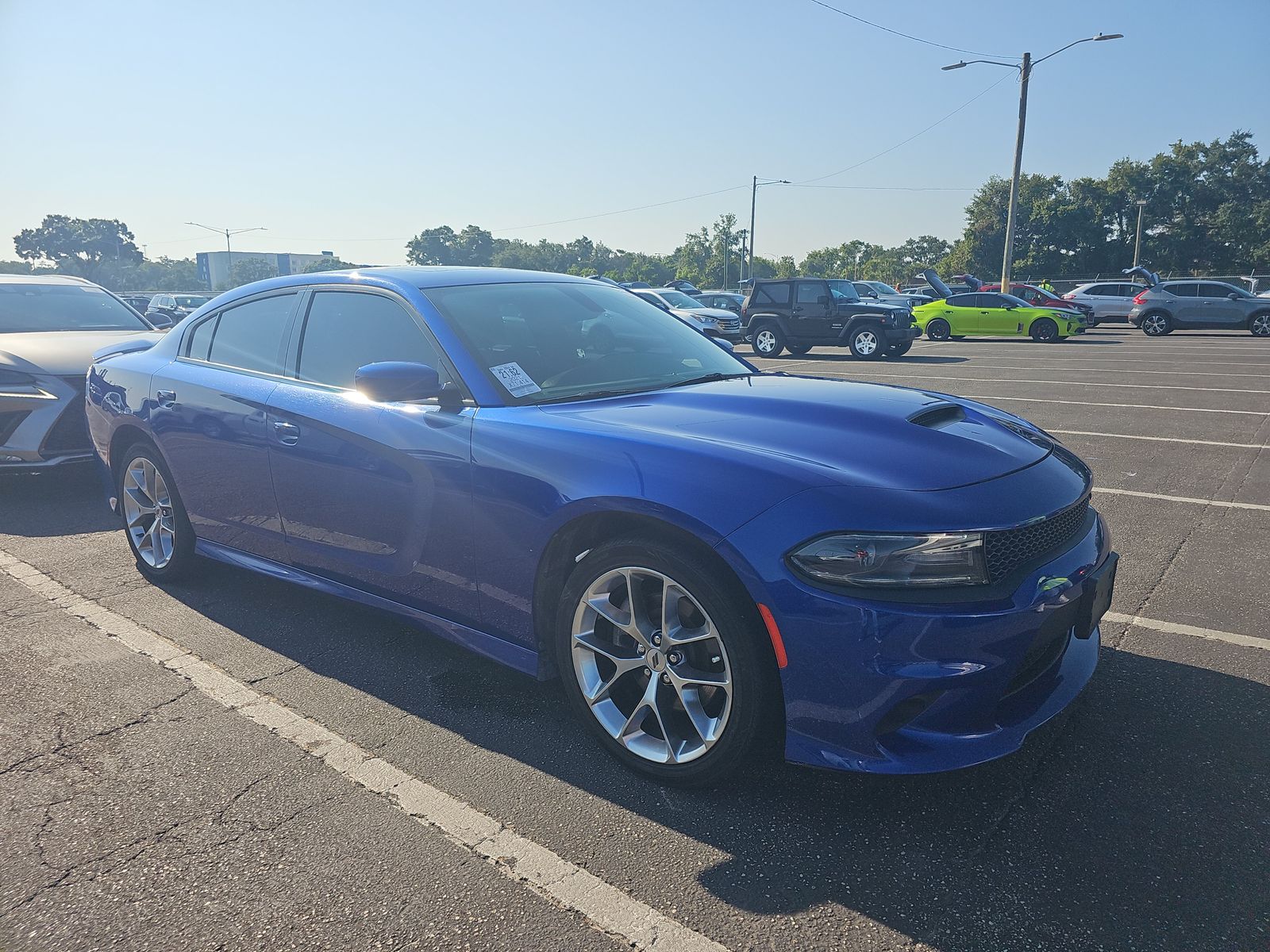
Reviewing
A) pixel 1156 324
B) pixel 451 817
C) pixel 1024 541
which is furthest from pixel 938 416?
pixel 1156 324

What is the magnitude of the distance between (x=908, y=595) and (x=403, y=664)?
6.95 ft

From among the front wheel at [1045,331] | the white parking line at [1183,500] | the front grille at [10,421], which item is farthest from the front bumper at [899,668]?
the front wheel at [1045,331]

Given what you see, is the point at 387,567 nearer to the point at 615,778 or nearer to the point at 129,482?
the point at 615,778

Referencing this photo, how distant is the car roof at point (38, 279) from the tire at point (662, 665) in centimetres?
766

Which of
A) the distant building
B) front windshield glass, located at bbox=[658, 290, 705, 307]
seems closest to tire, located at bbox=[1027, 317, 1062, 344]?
front windshield glass, located at bbox=[658, 290, 705, 307]

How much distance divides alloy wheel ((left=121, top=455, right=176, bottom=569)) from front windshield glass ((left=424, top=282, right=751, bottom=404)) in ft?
6.72

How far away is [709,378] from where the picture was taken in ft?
11.6

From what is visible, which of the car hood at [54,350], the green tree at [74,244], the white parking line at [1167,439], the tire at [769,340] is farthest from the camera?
the green tree at [74,244]

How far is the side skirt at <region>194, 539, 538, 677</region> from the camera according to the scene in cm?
286

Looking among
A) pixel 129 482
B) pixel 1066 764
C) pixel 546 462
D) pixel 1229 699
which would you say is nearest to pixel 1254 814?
pixel 1066 764

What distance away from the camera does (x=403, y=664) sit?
11.3 feet

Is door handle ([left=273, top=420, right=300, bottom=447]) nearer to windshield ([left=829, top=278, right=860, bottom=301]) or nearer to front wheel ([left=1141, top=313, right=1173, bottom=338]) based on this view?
windshield ([left=829, top=278, right=860, bottom=301])

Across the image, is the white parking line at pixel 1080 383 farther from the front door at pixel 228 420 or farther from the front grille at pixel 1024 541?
the front door at pixel 228 420

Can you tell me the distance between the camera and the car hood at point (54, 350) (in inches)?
242
